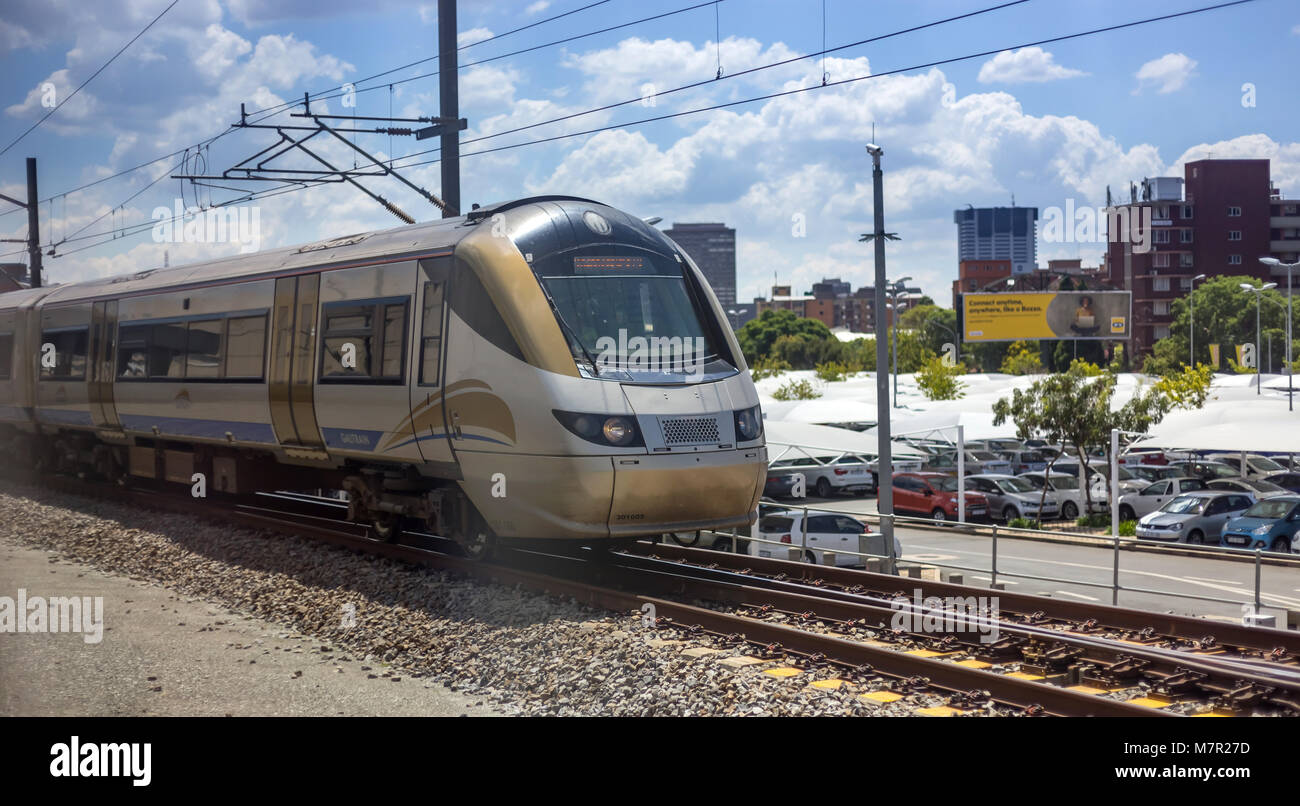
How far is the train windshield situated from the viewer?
1135 cm

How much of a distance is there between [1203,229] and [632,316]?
114828 millimetres

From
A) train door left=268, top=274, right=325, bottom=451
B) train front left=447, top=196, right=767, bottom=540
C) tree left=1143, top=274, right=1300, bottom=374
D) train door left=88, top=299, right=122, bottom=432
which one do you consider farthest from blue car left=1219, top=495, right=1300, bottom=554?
tree left=1143, top=274, right=1300, bottom=374

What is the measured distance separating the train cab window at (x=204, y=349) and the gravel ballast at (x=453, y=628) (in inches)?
86.7

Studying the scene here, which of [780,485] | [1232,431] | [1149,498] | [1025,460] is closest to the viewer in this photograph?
[1232,431]

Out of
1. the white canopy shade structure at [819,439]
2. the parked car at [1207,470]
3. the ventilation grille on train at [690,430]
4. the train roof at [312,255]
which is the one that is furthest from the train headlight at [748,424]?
the parked car at [1207,470]

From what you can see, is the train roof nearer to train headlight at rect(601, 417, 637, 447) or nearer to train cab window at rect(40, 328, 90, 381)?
train cab window at rect(40, 328, 90, 381)

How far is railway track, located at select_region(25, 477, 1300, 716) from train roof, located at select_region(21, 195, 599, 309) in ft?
11.1

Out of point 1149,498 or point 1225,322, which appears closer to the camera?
point 1149,498

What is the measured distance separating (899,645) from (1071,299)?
8172cm

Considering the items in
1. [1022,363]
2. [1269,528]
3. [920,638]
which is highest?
[1022,363]

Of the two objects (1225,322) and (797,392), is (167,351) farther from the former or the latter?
(1225,322)

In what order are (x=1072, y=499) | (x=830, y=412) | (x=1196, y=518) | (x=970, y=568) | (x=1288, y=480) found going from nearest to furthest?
(x=970, y=568) → (x=1196, y=518) → (x=1288, y=480) → (x=1072, y=499) → (x=830, y=412)

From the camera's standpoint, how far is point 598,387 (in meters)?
11.0

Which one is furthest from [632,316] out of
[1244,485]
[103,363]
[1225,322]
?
[1225,322]
